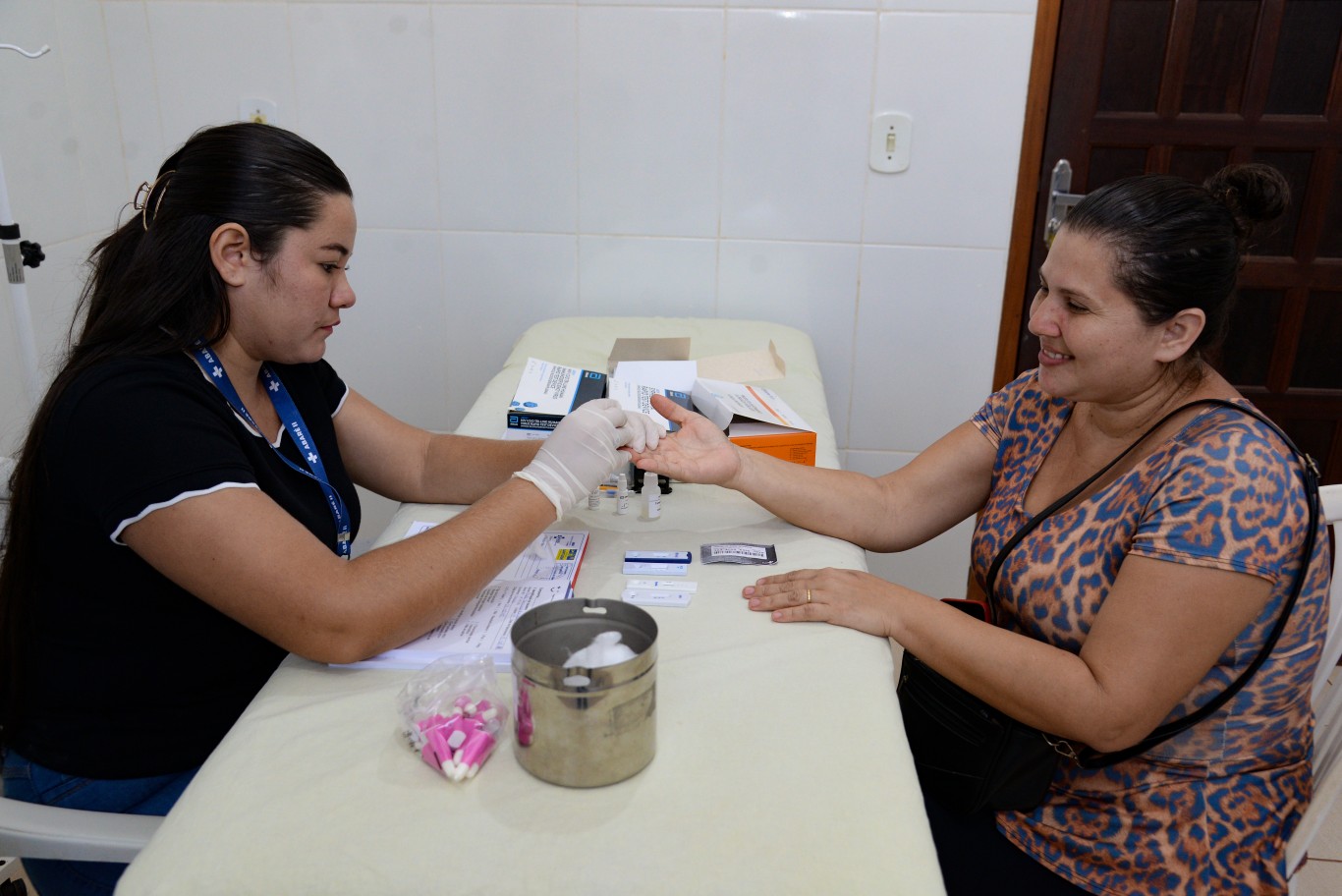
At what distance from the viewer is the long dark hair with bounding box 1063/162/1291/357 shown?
1119mm

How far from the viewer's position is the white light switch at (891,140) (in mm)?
2225

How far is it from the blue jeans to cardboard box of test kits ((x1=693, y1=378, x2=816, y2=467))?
0.86 meters

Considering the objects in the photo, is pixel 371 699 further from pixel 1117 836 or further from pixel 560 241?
pixel 560 241

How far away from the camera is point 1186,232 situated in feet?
3.67

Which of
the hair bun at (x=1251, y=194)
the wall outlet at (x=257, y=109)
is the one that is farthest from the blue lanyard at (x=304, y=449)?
the wall outlet at (x=257, y=109)

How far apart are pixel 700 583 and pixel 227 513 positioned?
0.53m

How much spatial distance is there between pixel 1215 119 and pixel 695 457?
1613 mm

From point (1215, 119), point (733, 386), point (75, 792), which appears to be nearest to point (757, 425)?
point (733, 386)

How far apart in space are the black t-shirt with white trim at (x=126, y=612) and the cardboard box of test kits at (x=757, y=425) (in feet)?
2.14

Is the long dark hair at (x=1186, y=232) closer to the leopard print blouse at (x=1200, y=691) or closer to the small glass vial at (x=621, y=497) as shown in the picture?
the leopard print blouse at (x=1200, y=691)

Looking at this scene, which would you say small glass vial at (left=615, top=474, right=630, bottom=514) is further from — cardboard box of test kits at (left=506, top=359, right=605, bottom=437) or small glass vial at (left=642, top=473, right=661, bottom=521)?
cardboard box of test kits at (left=506, top=359, right=605, bottom=437)

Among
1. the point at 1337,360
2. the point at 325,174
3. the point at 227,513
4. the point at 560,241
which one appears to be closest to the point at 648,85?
the point at 560,241

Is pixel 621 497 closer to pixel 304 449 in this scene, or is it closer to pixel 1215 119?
pixel 304 449

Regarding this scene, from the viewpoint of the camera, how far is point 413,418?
2.56 metres
